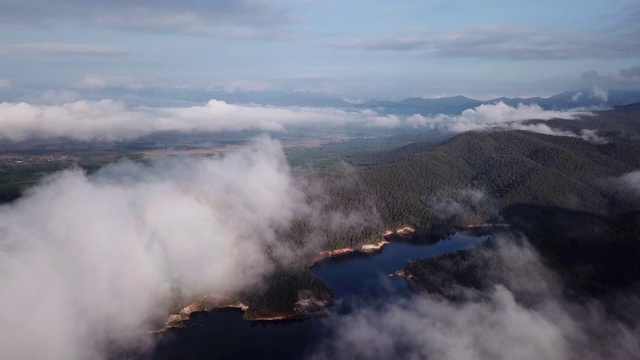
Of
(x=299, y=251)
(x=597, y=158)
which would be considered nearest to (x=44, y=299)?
(x=299, y=251)

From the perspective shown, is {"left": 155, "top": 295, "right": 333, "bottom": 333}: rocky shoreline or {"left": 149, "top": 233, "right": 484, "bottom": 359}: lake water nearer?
{"left": 149, "top": 233, "right": 484, "bottom": 359}: lake water

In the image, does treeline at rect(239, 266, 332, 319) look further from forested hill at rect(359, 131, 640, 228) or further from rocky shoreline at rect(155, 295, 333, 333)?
forested hill at rect(359, 131, 640, 228)

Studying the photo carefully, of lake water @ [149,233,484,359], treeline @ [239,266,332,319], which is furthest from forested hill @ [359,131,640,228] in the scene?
treeline @ [239,266,332,319]

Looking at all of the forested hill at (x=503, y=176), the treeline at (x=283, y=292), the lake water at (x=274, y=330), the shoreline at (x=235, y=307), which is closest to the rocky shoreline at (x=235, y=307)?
the shoreline at (x=235, y=307)

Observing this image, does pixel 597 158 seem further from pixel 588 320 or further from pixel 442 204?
pixel 588 320

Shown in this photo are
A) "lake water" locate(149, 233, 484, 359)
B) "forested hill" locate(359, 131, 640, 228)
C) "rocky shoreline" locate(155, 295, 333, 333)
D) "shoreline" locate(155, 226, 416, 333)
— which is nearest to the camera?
"lake water" locate(149, 233, 484, 359)

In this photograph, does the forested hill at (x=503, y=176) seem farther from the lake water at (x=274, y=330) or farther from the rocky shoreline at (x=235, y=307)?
the rocky shoreline at (x=235, y=307)

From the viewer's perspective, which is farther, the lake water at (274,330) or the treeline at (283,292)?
the treeline at (283,292)

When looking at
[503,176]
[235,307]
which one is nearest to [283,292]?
[235,307]
